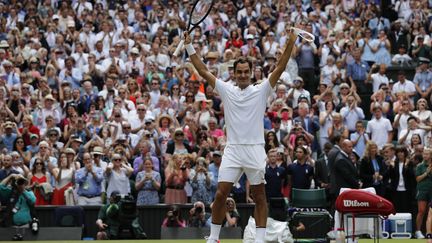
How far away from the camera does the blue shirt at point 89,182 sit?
22391 millimetres

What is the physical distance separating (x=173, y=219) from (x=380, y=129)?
5.80 metres

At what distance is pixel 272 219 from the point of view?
62.0 ft

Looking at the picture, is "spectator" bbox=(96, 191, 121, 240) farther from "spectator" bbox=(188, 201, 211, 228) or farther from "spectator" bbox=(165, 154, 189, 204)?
"spectator" bbox=(165, 154, 189, 204)

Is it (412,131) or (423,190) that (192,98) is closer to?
(412,131)

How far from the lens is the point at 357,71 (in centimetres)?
2792

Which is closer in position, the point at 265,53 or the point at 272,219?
the point at 272,219

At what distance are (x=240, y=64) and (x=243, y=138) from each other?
83 centimetres

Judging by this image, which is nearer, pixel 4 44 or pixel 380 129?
pixel 380 129

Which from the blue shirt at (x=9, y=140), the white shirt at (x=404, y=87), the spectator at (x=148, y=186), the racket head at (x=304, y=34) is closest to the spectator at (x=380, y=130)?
the white shirt at (x=404, y=87)

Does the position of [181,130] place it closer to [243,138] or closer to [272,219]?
[272,219]

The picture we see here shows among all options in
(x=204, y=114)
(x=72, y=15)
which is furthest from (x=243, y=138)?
(x=72, y=15)

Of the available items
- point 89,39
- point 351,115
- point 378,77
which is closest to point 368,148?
point 351,115

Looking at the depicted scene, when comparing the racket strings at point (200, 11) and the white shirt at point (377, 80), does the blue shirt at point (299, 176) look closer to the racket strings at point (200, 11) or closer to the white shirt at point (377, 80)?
the white shirt at point (377, 80)

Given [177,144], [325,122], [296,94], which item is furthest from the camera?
[296,94]
